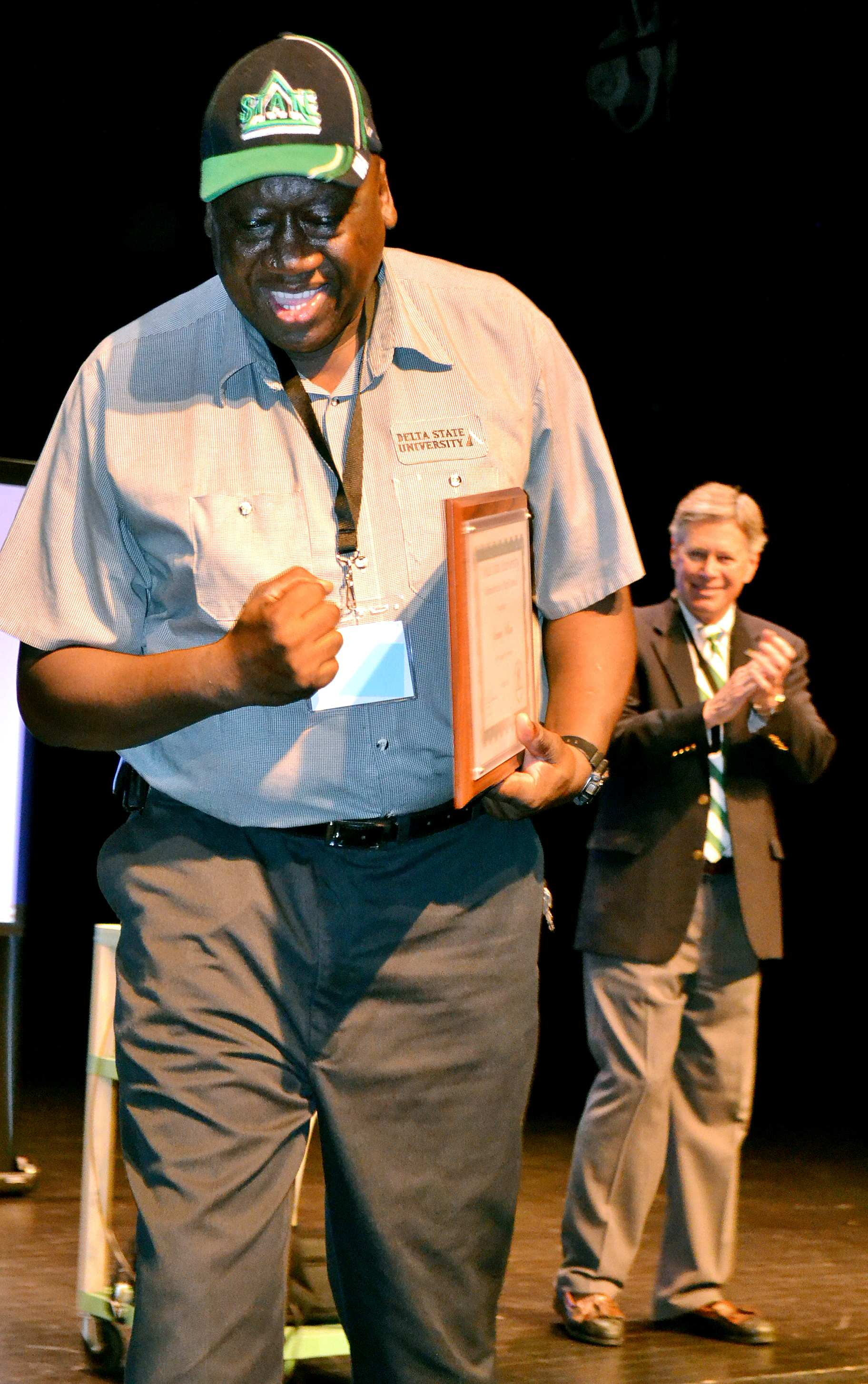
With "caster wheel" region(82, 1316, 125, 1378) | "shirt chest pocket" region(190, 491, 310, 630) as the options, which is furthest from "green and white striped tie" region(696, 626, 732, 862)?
"shirt chest pocket" region(190, 491, 310, 630)

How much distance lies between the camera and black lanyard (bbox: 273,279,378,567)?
163 cm

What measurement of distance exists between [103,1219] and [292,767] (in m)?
1.90

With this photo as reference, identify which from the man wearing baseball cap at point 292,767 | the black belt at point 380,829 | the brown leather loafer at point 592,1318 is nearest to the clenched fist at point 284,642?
the man wearing baseball cap at point 292,767

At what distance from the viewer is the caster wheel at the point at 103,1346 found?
3.18 m

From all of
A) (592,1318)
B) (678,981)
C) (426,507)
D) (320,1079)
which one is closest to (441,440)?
(426,507)

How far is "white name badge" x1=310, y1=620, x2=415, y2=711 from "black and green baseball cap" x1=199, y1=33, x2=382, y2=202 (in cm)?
42

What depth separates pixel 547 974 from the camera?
9680 mm

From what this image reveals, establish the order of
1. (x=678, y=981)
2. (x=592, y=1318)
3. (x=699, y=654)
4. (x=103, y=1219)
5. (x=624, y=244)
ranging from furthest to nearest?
(x=624, y=244)
(x=699, y=654)
(x=678, y=981)
(x=592, y=1318)
(x=103, y=1219)

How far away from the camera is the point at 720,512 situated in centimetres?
395

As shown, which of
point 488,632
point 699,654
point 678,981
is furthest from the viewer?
point 699,654

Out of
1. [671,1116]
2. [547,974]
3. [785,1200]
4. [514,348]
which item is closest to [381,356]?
[514,348]

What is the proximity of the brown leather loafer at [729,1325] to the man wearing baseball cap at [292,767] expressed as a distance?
2.09 metres

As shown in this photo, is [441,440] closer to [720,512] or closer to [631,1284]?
[720,512]

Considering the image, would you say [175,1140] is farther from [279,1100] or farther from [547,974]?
[547,974]
